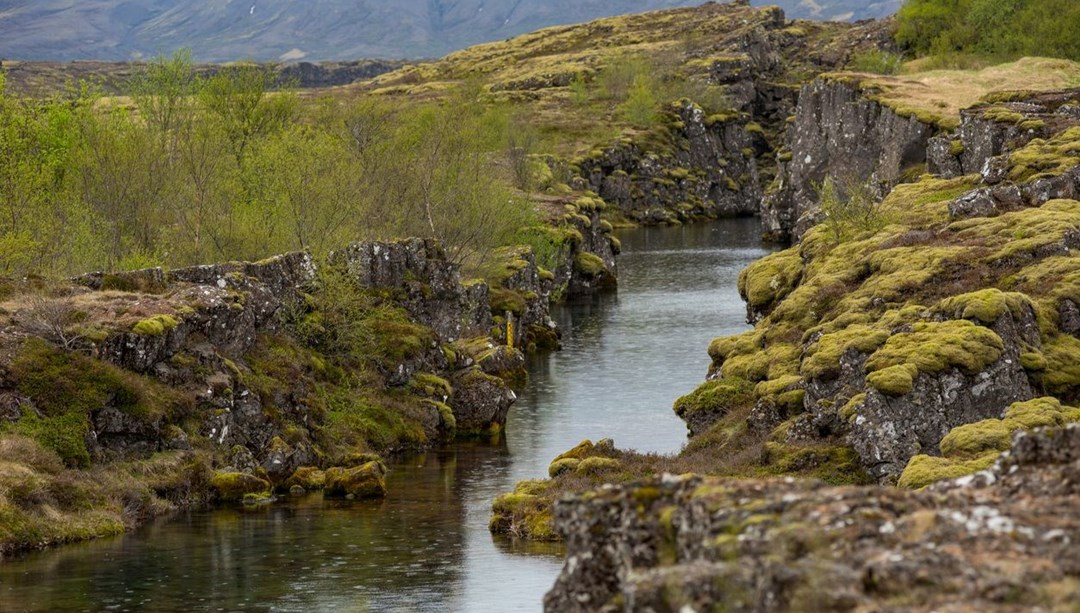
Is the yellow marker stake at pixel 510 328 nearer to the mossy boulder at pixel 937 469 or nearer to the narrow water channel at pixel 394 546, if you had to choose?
the narrow water channel at pixel 394 546

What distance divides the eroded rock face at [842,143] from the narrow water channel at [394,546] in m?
52.7

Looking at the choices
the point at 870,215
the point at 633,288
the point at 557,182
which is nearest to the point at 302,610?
the point at 870,215

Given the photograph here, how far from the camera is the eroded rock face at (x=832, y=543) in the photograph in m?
19.5

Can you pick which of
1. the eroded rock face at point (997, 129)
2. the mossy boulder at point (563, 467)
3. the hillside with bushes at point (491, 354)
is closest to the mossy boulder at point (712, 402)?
the hillside with bushes at point (491, 354)

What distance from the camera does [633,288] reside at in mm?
156500

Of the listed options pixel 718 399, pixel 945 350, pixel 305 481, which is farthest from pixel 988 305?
pixel 305 481

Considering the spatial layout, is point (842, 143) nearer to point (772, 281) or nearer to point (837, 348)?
point (772, 281)

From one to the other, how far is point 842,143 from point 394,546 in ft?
413

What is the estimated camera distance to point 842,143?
17700 centimetres

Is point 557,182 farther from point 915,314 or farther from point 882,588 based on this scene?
point 882,588

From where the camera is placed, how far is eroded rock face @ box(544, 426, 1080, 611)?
19.5 metres

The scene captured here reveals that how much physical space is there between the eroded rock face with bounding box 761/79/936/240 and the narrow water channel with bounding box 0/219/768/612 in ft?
173

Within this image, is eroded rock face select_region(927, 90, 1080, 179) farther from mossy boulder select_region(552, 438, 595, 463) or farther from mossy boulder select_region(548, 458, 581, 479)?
mossy boulder select_region(548, 458, 581, 479)

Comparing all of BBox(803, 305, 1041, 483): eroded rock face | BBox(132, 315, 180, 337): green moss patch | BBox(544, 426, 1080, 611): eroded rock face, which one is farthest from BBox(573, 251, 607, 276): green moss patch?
BBox(544, 426, 1080, 611): eroded rock face
